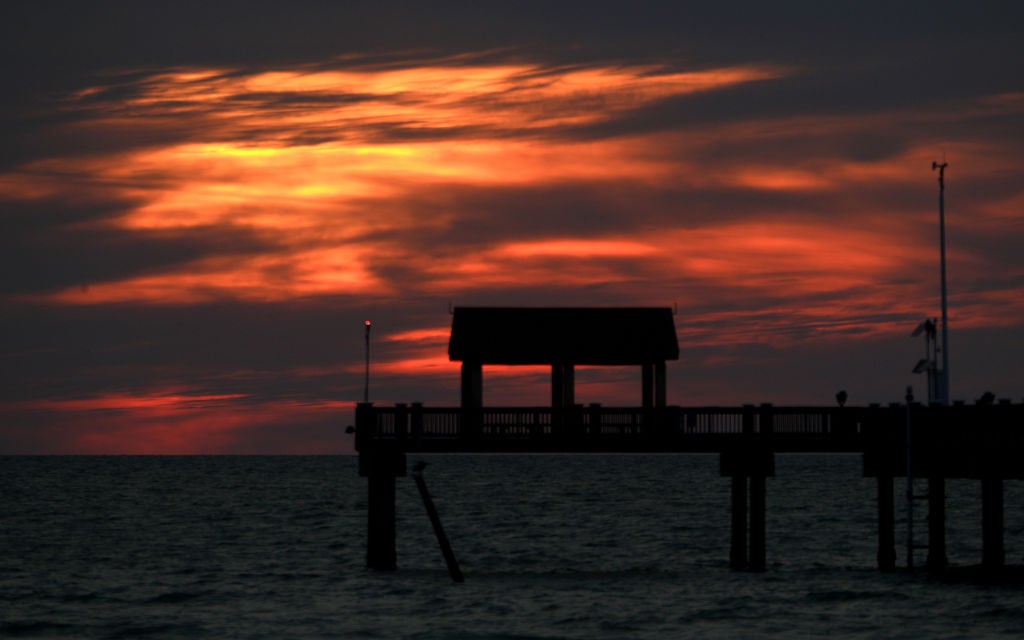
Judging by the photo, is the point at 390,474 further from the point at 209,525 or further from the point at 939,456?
the point at 209,525

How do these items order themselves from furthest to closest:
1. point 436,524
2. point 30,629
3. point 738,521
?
point 738,521
point 436,524
point 30,629

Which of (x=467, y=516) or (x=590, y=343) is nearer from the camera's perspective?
(x=590, y=343)

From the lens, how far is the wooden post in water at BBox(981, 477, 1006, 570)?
1597 inches

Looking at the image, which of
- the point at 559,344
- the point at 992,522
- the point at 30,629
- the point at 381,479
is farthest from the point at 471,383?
the point at 992,522

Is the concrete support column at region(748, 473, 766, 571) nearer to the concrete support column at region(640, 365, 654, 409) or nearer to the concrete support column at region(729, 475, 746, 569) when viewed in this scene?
the concrete support column at region(729, 475, 746, 569)

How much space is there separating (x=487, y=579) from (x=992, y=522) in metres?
15.1

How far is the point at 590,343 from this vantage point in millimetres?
49250

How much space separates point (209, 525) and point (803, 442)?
47.8 m

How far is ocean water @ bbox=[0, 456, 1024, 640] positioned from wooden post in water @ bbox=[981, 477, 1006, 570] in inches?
31.3

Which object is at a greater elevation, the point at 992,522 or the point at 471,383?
the point at 471,383

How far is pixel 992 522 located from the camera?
41719mm

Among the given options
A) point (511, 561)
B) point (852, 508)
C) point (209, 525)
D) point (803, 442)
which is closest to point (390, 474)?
point (803, 442)

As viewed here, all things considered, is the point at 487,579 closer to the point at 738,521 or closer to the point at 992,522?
the point at 738,521

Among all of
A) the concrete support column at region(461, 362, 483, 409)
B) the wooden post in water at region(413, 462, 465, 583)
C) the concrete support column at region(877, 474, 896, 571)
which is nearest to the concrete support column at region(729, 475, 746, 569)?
the concrete support column at region(877, 474, 896, 571)
